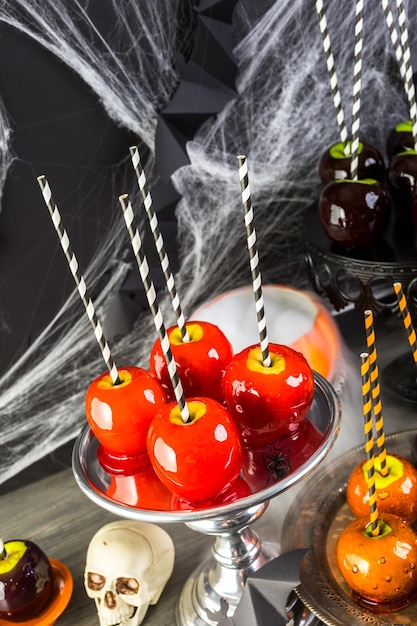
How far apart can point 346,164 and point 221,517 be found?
56 cm

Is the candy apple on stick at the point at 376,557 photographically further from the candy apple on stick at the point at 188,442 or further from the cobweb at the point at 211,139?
the cobweb at the point at 211,139

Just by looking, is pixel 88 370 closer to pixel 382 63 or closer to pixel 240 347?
pixel 240 347

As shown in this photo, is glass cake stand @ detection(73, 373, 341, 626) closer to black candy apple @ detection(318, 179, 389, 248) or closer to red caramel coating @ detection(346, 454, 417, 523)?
red caramel coating @ detection(346, 454, 417, 523)

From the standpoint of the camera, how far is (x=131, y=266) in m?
1.11

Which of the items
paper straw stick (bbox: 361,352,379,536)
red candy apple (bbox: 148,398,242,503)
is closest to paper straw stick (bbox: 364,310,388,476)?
paper straw stick (bbox: 361,352,379,536)

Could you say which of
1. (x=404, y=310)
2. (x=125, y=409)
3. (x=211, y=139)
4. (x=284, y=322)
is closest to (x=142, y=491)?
(x=125, y=409)

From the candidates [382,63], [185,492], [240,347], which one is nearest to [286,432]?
[185,492]

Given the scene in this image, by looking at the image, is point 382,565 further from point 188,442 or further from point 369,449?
point 188,442

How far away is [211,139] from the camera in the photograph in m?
1.12

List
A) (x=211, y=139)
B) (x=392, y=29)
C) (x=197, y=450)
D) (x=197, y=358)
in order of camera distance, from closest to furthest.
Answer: (x=197, y=450) < (x=197, y=358) < (x=392, y=29) < (x=211, y=139)

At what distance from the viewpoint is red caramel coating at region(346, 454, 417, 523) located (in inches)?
34.4

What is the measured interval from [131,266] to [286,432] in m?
0.41

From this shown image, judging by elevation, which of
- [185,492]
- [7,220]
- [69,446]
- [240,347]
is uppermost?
[7,220]

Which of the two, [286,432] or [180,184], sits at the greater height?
[180,184]
